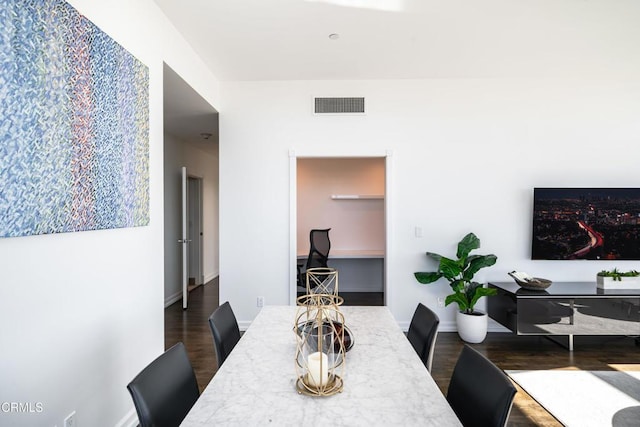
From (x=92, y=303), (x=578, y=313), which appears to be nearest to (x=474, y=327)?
(x=578, y=313)

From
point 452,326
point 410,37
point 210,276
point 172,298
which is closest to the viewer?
point 410,37

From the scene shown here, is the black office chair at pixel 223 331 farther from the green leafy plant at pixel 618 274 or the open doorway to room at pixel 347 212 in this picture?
the green leafy plant at pixel 618 274

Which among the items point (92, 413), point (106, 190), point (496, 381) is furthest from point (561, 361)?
point (106, 190)

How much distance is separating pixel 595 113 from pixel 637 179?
0.90 meters

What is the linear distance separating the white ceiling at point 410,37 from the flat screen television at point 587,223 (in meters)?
1.37

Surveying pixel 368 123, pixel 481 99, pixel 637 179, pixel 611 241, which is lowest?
pixel 611 241

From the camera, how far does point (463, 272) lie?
3570 millimetres

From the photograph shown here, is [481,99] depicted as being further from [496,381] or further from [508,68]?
[496,381]

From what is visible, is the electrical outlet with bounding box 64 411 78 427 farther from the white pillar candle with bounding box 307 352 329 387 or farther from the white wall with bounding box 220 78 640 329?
the white wall with bounding box 220 78 640 329

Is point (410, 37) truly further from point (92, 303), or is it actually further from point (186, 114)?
point (92, 303)

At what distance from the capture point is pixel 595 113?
3.81 m

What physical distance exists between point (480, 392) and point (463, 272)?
8.34 ft

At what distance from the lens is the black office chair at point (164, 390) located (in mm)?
1081

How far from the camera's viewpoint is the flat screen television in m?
3.68
